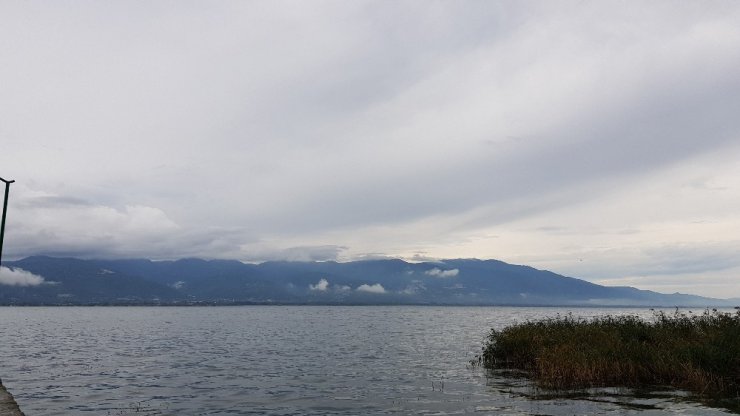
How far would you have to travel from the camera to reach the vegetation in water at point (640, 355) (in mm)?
28328

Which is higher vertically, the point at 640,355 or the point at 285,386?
the point at 640,355

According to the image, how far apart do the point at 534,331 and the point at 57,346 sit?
2378 inches

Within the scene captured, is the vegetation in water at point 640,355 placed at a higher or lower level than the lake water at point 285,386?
higher

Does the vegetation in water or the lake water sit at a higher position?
the vegetation in water

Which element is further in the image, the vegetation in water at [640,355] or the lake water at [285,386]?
the vegetation in water at [640,355]

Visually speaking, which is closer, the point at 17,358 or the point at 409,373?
the point at 409,373

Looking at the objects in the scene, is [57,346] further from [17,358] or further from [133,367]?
[133,367]

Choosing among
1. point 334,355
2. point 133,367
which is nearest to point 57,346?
point 133,367

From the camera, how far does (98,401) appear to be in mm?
30875

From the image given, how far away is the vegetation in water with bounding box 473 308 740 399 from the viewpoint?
92.9 ft

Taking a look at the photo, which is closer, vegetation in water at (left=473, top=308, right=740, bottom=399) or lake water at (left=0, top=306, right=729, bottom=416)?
lake water at (left=0, top=306, right=729, bottom=416)

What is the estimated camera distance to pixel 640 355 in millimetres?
31766

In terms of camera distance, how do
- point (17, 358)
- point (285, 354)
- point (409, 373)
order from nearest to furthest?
point (409, 373) → point (17, 358) → point (285, 354)

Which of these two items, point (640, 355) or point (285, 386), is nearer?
point (640, 355)
